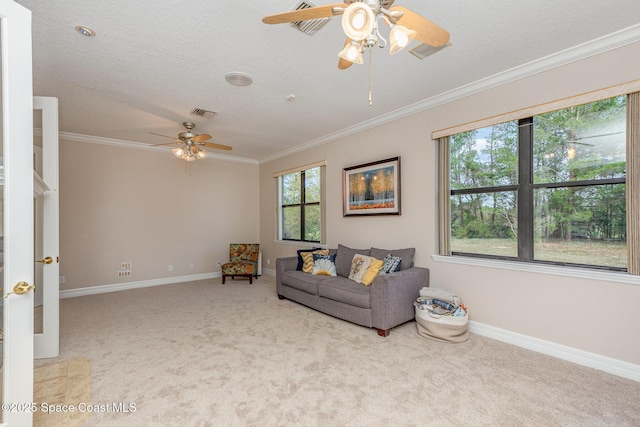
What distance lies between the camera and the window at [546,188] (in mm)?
2467

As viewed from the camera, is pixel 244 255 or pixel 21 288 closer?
pixel 21 288

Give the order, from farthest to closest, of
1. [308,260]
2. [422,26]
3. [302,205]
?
1. [302,205]
2. [308,260]
3. [422,26]

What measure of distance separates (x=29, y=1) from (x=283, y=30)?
5.53ft

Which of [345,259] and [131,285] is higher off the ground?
[345,259]

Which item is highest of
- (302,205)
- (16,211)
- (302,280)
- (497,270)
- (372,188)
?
(372,188)

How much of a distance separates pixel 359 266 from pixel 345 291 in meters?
0.54

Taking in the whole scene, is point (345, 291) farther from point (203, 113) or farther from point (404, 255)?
point (203, 113)

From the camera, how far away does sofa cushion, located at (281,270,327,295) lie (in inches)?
153

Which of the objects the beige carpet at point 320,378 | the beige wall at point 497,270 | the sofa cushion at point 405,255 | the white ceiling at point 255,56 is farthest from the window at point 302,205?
the beige carpet at point 320,378

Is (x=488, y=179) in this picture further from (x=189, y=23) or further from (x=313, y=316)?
(x=189, y=23)

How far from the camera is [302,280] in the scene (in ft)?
13.3

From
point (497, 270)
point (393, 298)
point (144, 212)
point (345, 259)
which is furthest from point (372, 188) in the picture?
point (144, 212)

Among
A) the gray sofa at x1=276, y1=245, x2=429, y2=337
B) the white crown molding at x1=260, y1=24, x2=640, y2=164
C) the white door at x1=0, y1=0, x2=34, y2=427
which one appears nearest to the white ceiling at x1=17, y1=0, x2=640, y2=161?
the white crown molding at x1=260, y1=24, x2=640, y2=164

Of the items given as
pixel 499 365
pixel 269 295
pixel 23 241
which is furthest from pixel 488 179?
pixel 23 241
